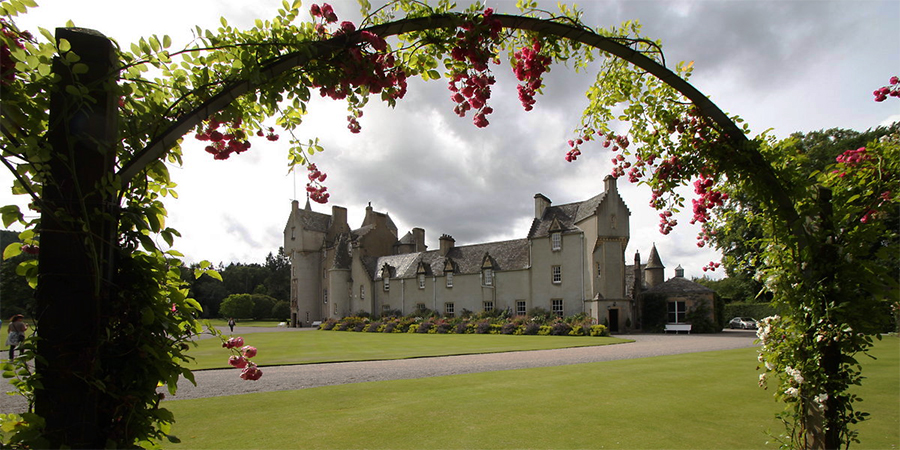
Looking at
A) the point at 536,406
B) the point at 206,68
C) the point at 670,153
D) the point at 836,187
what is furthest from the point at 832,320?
the point at 206,68

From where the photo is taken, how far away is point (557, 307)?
38.0m

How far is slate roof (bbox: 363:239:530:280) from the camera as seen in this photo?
137 ft

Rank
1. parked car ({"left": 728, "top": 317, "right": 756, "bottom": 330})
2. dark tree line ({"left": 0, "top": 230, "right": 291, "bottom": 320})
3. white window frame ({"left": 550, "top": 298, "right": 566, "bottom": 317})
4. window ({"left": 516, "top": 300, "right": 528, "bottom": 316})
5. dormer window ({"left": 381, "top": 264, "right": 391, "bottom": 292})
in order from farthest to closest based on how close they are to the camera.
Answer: dark tree line ({"left": 0, "top": 230, "right": 291, "bottom": 320}) → dormer window ({"left": 381, "top": 264, "right": 391, "bottom": 292}) → parked car ({"left": 728, "top": 317, "right": 756, "bottom": 330}) → window ({"left": 516, "top": 300, "right": 528, "bottom": 316}) → white window frame ({"left": 550, "top": 298, "right": 566, "bottom": 317})

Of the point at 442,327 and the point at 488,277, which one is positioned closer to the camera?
the point at 442,327

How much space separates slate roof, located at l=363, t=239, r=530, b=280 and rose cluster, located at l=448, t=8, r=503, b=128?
3659 cm

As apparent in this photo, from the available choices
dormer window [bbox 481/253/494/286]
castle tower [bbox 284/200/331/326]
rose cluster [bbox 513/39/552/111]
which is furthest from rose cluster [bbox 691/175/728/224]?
castle tower [bbox 284/200/331/326]

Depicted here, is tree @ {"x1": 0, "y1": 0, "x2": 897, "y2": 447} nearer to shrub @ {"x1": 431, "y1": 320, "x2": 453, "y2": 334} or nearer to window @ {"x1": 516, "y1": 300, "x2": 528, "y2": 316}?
shrub @ {"x1": 431, "y1": 320, "x2": 453, "y2": 334}

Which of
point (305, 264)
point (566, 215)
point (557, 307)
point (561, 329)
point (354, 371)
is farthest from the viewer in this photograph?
point (305, 264)

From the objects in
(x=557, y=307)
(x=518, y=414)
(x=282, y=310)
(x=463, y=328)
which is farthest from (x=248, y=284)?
(x=518, y=414)

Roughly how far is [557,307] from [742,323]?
19308 mm

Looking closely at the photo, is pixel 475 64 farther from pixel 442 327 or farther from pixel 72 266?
pixel 442 327

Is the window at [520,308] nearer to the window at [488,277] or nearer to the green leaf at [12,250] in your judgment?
the window at [488,277]

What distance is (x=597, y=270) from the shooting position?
3578cm

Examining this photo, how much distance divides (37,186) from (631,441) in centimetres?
640
